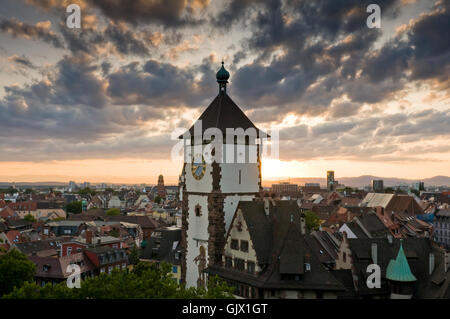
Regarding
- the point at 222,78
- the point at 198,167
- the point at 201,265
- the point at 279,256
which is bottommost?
the point at 201,265

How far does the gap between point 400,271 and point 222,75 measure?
3098 cm

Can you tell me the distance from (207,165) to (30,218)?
150 meters

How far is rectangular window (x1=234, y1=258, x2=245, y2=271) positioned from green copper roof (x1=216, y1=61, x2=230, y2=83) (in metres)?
22.6

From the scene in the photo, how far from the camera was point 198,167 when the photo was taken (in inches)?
1930

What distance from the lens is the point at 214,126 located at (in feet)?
157

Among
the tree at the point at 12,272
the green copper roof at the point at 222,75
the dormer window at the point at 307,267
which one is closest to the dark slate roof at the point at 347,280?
the dormer window at the point at 307,267

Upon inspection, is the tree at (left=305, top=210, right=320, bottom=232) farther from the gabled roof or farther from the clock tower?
the clock tower

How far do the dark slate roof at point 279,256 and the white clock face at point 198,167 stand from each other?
22.9ft

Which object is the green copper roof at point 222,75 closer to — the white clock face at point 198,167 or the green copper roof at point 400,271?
the white clock face at point 198,167

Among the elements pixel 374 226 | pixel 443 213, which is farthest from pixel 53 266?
pixel 443 213

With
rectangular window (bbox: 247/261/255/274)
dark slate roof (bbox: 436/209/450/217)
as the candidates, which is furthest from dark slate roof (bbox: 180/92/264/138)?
dark slate roof (bbox: 436/209/450/217)

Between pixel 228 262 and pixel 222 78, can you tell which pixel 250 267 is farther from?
pixel 222 78
